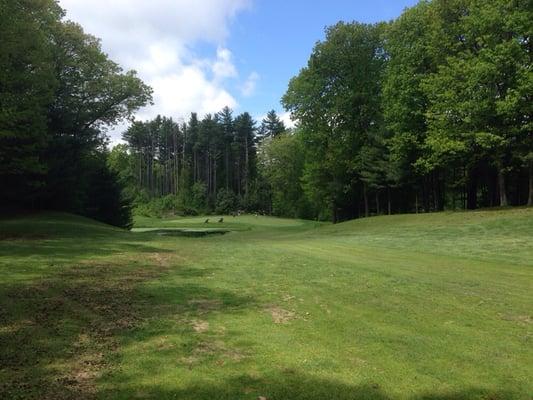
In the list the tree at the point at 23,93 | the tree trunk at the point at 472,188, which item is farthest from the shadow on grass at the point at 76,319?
the tree trunk at the point at 472,188

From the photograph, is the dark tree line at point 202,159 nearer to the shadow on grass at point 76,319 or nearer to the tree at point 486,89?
the tree at point 486,89

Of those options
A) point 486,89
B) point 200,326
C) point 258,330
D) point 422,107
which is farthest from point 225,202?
point 258,330

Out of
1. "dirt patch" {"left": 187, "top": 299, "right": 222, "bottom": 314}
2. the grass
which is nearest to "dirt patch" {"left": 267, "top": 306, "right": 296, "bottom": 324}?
the grass

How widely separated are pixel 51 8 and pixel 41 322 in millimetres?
34115

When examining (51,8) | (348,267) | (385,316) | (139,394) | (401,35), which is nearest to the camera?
(139,394)

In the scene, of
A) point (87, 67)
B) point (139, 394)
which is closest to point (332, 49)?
point (87, 67)

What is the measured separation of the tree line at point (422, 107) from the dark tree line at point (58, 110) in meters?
19.7

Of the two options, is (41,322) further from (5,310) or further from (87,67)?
(87,67)

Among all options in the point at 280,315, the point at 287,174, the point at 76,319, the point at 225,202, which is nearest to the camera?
the point at 76,319

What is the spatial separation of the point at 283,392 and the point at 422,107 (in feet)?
126

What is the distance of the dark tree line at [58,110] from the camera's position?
25734 mm

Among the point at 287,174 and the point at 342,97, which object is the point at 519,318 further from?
the point at 287,174

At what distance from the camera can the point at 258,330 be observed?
7.17m

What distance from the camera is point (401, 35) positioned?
135 ft
